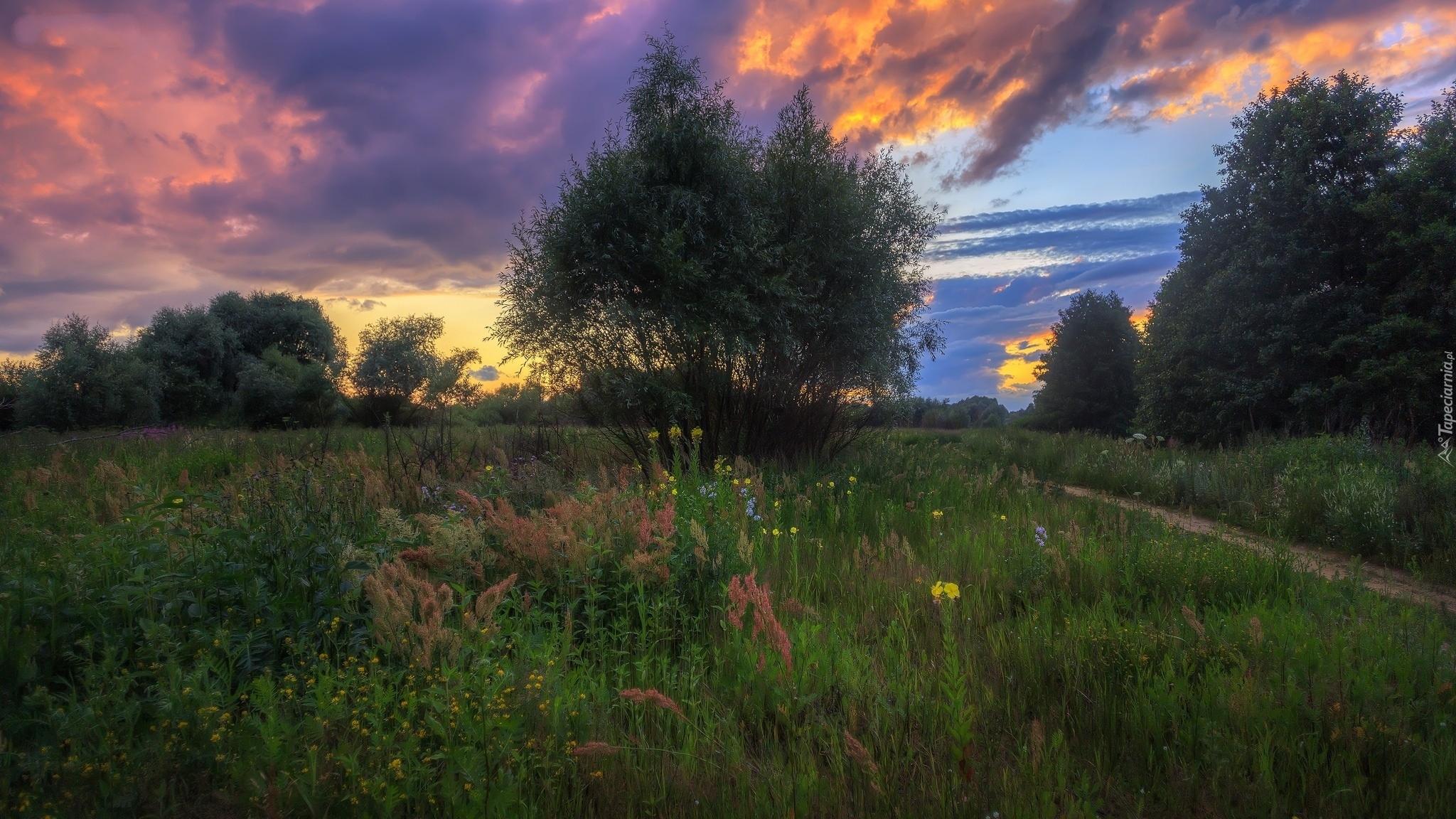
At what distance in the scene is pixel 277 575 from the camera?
3506mm

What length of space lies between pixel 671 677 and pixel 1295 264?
2126cm

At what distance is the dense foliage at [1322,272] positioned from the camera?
51.1ft

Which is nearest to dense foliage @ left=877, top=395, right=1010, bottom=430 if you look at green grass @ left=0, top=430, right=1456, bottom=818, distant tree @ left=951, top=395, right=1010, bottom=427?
distant tree @ left=951, top=395, right=1010, bottom=427

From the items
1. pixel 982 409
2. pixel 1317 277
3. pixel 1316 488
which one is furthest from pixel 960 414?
pixel 1316 488

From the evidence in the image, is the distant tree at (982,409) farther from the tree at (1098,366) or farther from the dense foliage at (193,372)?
the dense foliage at (193,372)

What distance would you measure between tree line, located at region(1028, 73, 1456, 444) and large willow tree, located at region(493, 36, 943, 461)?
41.1ft

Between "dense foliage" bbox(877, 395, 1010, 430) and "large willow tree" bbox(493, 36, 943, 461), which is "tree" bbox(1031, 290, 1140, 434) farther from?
"large willow tree" bbox(493, 36, 943, 461)

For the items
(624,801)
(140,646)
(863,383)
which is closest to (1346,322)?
(863,383)

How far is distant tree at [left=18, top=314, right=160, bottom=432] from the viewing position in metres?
23.3

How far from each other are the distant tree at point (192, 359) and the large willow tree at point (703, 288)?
30.3 m

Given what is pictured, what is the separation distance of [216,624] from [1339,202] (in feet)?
75.9

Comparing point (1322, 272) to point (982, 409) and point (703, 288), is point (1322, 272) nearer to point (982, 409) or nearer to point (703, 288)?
point (703, 288)

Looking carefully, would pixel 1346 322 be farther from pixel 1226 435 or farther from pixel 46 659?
pixel 46 659


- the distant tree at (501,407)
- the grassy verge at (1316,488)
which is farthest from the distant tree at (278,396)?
the grassy verge at (1316,488)
